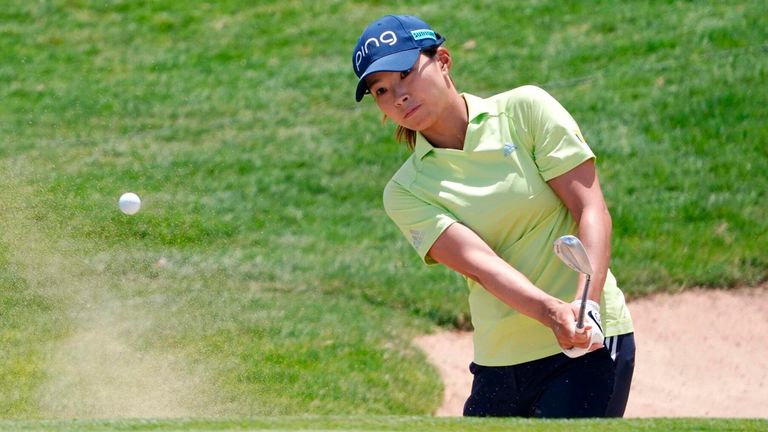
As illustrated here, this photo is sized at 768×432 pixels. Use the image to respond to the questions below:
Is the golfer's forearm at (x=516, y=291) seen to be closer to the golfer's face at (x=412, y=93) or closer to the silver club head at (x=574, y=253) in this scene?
the silver club head at (x=574, y=253)

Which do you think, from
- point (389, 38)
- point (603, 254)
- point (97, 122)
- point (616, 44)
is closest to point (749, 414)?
point (603, 254)

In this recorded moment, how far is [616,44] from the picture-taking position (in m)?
9.41

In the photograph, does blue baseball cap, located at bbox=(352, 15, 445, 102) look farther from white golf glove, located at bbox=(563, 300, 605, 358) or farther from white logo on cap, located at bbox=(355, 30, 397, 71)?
white golf glove, located at bbox=(563, 300, 605, 358)

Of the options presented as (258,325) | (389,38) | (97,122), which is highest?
(389,38)

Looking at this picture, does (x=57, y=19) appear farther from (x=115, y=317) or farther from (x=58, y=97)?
(x=115, y=317)

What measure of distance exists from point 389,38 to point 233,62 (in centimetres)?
653

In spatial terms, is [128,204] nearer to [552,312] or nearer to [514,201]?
[514,201]

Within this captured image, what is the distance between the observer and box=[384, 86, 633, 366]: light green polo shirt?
339cm

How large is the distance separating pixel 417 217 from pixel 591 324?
0.63m

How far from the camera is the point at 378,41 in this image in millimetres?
3465

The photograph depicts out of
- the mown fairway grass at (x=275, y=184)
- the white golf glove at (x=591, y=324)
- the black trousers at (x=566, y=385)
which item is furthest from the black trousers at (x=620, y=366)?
the mown fairway grass at (x=275, y=184)

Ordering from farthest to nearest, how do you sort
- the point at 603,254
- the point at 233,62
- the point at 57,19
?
the point at 57,19, the point at 233,62, the point at 603,254

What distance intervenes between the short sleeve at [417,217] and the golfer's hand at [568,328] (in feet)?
1.41

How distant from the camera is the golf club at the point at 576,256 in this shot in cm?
297
